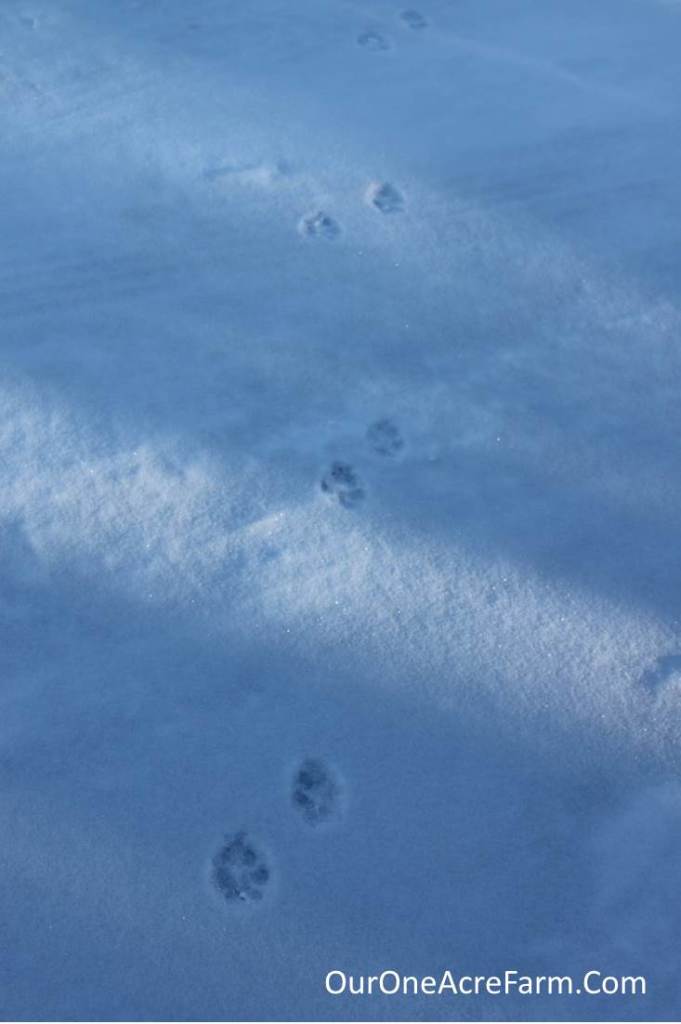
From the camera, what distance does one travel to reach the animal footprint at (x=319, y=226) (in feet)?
9.23

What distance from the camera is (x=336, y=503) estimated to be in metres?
2.40

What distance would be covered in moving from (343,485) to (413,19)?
75.8 inches

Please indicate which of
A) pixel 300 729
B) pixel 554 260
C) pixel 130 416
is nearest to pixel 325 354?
pixel 130 416

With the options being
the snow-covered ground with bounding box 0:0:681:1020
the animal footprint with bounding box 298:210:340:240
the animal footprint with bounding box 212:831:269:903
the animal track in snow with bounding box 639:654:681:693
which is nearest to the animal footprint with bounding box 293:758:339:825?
the snow-covered ground with bounding box 0:0:681:1020

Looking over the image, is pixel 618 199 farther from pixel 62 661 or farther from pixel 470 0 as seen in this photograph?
pixel 62 661

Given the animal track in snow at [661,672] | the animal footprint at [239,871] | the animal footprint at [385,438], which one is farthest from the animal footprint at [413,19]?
the animal footprint at [239,871]

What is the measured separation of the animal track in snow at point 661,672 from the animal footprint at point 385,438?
851 mm

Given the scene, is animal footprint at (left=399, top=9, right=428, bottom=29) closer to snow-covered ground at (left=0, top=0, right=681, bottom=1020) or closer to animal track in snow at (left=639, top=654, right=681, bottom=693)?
snow-covered ground at (left=0, top=0, right=681, bottom=1020)

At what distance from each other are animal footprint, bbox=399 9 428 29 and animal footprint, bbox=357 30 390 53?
0.42ft

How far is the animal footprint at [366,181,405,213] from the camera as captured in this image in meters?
2.88

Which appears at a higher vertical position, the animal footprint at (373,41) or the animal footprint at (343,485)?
the animal footprint at (373,41)

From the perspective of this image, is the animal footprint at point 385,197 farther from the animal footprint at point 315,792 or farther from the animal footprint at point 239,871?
the animal footprint at point 239,871

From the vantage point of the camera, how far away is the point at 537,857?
6.63 feet

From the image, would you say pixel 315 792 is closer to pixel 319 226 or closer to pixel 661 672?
pixel 661 672
